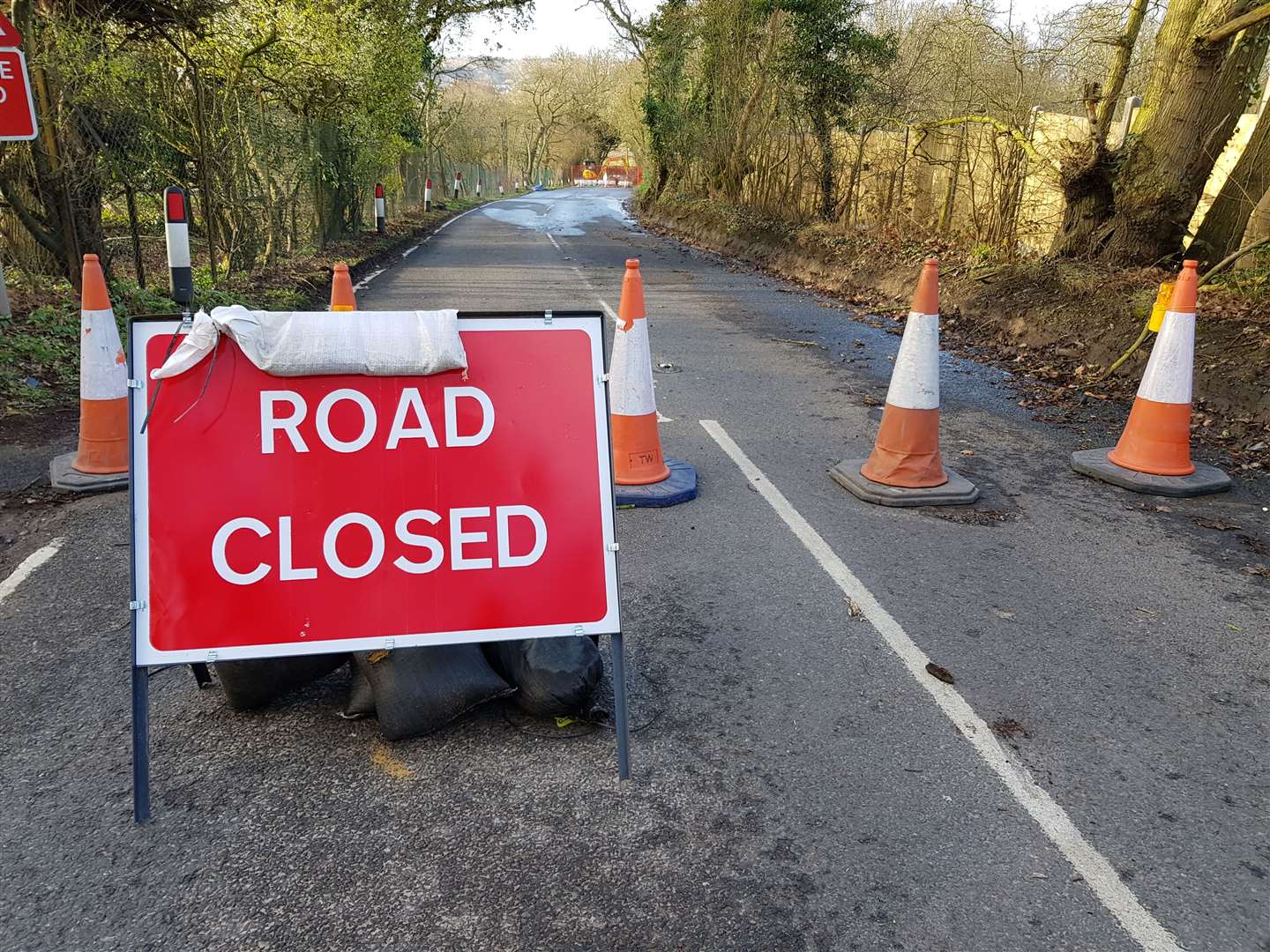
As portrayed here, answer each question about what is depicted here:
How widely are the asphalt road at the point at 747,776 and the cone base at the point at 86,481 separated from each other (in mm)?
184

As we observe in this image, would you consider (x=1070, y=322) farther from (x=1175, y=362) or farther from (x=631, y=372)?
(x=631, y=372)

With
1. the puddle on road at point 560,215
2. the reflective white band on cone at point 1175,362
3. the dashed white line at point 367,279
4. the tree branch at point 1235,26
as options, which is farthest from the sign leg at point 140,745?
the puddle on road at point 560,215

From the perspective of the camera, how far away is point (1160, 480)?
540cm

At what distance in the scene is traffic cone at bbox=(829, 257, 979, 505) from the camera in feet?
16.6

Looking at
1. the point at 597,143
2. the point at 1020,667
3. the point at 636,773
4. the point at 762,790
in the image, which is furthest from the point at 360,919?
the point at 597,143

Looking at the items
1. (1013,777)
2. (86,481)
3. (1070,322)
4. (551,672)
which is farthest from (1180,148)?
(86,481)

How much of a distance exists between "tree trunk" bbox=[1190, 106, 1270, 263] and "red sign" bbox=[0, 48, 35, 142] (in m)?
10.7

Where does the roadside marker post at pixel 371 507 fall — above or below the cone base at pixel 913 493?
above

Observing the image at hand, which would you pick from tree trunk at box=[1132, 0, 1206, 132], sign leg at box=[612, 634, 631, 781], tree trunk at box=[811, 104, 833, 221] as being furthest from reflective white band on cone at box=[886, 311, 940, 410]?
tree trunk at box=[811, 104, 833, 221]

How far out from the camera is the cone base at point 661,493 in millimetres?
4969

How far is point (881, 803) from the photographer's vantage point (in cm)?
265

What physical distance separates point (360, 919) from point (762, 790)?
1.19m

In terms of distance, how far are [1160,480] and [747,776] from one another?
397 cm

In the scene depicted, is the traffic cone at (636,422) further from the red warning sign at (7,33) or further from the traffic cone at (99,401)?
the red warning sign at (7,33)
